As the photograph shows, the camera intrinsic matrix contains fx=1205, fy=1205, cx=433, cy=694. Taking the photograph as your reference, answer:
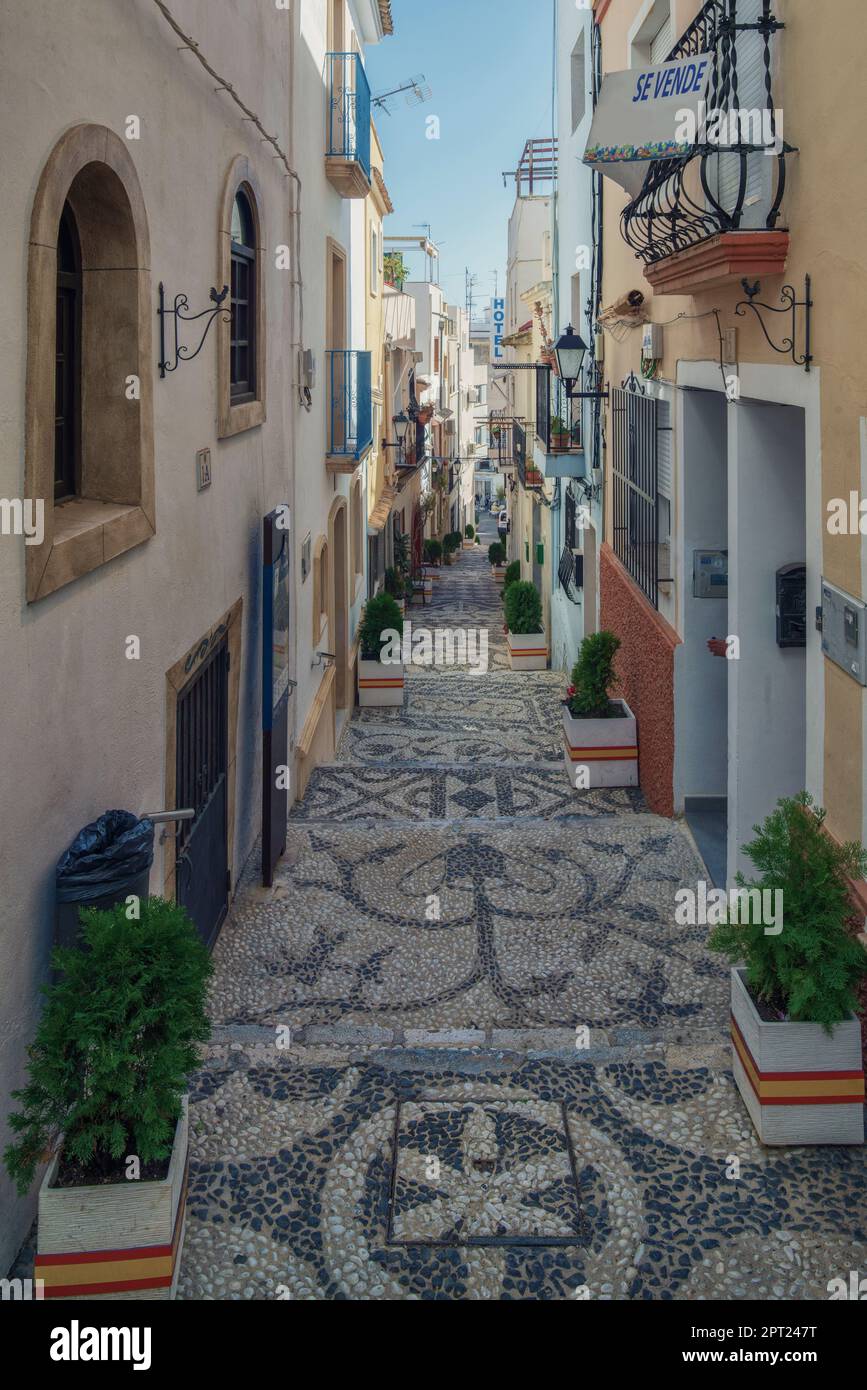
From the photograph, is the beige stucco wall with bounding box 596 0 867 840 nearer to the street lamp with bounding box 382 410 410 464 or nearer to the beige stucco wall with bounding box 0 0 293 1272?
the beige stucco wall with bounding box 0 0 293 1272

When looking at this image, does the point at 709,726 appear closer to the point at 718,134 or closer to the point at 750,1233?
the point at 718,134

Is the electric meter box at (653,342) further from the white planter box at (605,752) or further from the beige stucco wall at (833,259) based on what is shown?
the beige stucco wall at (833,259)

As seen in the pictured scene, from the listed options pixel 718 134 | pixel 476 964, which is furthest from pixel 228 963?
pixel 718 134

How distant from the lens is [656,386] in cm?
968

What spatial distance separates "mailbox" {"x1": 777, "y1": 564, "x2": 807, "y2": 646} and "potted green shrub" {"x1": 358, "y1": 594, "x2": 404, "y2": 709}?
29.6 feet

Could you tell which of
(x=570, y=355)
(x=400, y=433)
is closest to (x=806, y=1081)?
(x=570, y=355)

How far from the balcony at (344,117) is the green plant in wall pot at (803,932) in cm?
1011

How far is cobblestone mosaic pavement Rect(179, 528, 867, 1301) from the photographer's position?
4219 mm

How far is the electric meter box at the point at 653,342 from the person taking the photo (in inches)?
365

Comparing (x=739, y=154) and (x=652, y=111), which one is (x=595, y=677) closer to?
(x=652, y=111)

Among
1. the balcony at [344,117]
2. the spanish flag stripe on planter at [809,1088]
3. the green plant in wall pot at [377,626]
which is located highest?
the balcony at [344,117]

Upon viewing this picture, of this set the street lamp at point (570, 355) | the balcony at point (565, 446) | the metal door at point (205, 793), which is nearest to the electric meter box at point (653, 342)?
the street lamp at point (570, 355)

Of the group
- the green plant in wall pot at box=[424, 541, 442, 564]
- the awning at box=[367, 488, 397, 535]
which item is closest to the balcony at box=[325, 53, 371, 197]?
the awning at box=[367, 488, 397, 535]
